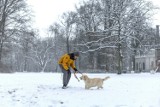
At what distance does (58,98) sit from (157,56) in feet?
223

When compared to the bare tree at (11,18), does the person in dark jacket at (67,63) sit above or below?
below

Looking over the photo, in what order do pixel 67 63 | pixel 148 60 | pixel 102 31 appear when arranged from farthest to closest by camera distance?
1. pixel 148 60
2. pixel 102 31
3. pixel 67 63

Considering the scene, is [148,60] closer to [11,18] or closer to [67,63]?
[11,18]

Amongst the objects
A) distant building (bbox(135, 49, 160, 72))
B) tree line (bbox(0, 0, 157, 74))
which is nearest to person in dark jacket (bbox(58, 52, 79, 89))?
tree line (bbox(0, 0, 157, 74))

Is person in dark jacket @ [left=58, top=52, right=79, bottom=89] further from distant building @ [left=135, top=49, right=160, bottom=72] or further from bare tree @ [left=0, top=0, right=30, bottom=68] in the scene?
distant building @ [left=135, top=49, right=160, bottom=72]

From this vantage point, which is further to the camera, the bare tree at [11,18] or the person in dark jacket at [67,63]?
the bare tree at [11,18]

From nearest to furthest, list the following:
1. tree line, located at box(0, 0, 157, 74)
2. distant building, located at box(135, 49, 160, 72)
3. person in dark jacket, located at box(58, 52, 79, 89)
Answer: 1. person in dark jacket, located at box(58, 52, 79, 89)
2. tree line, located at box(0, 0, 157, 74)
3. distant building, located at box(135, 49, 160, 72)

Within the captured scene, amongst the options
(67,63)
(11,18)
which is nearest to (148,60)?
(11,18)

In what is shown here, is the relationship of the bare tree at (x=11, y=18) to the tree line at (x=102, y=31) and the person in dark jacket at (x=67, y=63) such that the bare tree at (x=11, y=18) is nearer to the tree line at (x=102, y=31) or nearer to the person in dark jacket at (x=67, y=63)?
the tree line at (x=102, y=31)

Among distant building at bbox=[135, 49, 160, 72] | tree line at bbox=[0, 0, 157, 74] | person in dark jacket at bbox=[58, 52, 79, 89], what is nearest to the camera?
person in dark jacket at bbox=[58, 52, 79, 89]

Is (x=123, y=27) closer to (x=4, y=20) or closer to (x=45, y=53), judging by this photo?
(x=4, y=20)

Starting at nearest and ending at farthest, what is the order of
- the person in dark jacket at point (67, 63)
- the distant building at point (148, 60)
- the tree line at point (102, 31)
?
the person in dark jacket at point (67, 63)
the tree line at point (102, 31)
the distant building at point (148, 60)

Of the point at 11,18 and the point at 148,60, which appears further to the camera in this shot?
the point at 148,60

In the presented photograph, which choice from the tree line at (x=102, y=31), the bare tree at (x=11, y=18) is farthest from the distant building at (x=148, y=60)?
the bare tree at (x=11, y=18)
